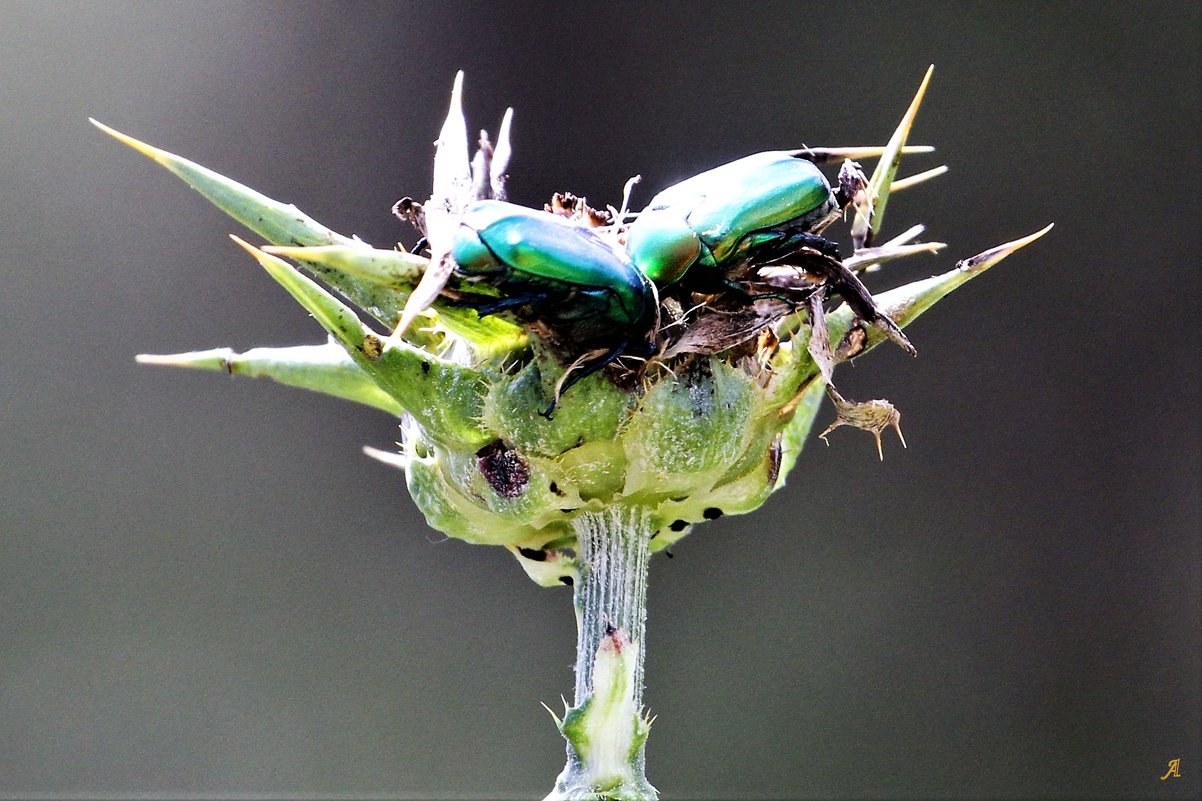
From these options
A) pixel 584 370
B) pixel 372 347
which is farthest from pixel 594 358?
pixel 372 347

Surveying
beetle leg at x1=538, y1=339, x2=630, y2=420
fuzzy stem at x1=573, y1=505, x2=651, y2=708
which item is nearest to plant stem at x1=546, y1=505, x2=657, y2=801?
fuzzy stem at x1=573, y1=505, x2=651, y2=708

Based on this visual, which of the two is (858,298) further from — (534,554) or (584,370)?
(534,554)

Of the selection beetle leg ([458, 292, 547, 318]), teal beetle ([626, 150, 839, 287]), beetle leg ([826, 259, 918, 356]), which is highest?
teal beetle ([626, 150, 839, 287])

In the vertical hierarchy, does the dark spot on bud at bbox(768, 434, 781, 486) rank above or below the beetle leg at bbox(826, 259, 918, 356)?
below

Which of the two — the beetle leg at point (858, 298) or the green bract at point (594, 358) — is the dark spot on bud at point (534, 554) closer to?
the green bract at point (594, 358)

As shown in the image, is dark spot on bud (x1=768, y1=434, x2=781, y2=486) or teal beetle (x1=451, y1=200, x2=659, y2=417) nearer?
teal beetle (x1=451, y1=200, x2=659, y2=417)

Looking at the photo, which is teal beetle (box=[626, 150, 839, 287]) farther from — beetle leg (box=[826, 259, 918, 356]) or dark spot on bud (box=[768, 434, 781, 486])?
dark spot on bud (box=[768, 434, 781, 486])

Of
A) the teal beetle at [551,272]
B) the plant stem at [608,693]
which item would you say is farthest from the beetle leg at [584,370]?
the plant stem at [608,693]

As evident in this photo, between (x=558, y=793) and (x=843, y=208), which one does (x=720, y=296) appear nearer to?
(x=843, y=208)
